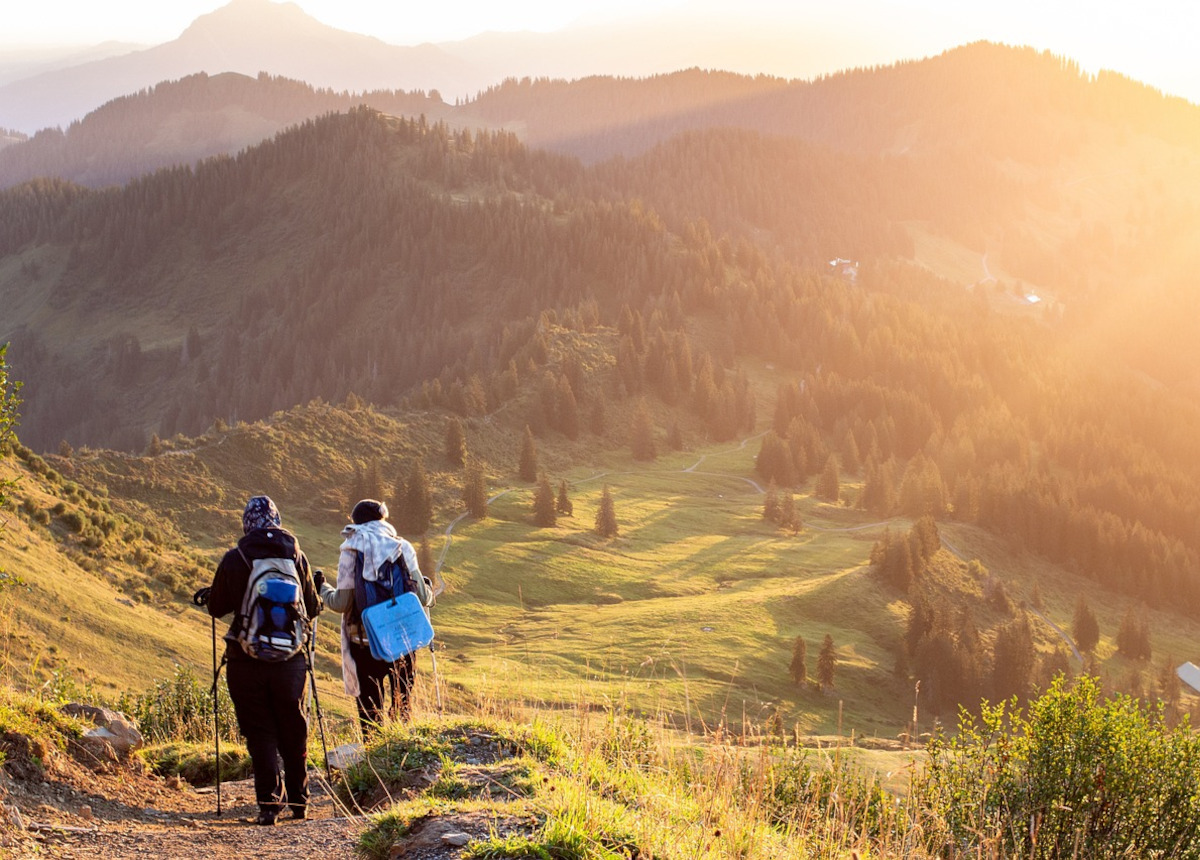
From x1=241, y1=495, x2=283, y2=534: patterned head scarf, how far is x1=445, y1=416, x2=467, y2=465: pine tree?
325 feet

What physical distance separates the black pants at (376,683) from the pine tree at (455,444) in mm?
97372

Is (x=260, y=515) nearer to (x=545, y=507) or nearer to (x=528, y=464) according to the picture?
(x=545, y=507)

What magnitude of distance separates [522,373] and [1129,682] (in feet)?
256

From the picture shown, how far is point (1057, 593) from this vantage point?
4707 inches

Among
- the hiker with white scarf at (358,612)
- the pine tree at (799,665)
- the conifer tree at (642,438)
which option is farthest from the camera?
the conifer tree at (642,438)

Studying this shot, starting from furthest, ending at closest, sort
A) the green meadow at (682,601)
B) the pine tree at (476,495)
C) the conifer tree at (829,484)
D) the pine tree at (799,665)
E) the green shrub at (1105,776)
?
1. the conifer tree at (829,484)
2. the pine tree at (476,495)
3. the pine tree at (799,665)
4. the green meadow at (682,601)
5. the green shrub at (1105,776)

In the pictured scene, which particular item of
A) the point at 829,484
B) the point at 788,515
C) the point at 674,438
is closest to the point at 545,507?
the point at 788,515

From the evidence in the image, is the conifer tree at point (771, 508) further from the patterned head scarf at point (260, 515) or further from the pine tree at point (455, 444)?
the patterned head scarf at point (260, 515)

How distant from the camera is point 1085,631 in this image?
102 m

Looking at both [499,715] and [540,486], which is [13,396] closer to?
[499,715]

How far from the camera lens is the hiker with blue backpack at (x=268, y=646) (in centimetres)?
1302

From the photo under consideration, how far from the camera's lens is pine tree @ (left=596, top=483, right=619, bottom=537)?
340ft

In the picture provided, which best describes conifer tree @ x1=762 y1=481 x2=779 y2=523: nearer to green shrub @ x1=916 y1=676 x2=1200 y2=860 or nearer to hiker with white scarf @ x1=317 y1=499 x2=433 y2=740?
green shrub @ x1=916 y1=676 x2=1200 y2=860

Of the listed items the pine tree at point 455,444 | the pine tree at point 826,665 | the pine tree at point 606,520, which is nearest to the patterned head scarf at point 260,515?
the pine tree at point 826,665
